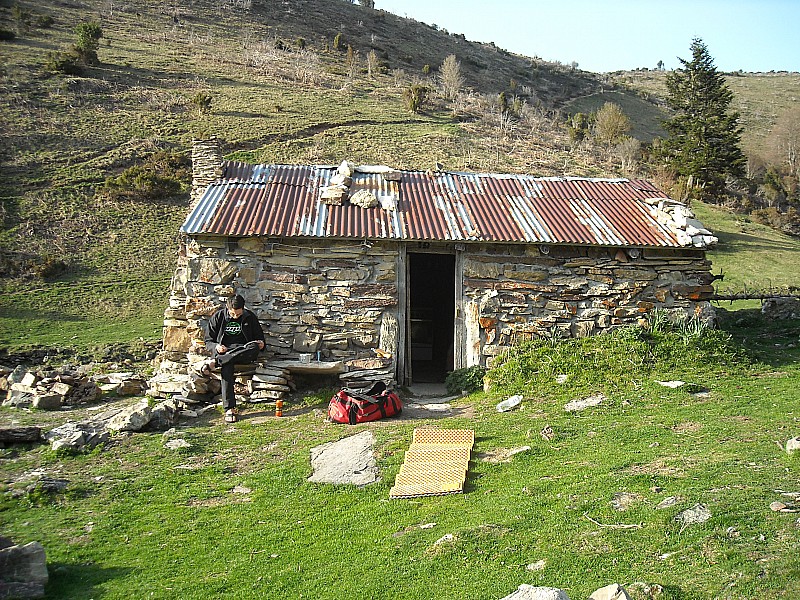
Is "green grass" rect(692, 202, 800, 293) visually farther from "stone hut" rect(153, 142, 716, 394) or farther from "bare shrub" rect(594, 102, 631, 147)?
"stone hut" rect(153, 142, 716, 394)

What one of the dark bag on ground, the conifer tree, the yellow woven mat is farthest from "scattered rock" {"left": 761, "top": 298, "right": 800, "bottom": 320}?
the conifer tree

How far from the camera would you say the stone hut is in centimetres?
1026

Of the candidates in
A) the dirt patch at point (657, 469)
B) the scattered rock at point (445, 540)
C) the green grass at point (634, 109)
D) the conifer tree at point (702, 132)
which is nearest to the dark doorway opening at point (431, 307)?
the dirt patch at point (657, 469)

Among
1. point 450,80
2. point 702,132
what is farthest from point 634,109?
point 702,132

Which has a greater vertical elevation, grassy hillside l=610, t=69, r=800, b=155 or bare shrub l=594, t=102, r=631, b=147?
grassy hillside l=610, t=69, r=800, b=155

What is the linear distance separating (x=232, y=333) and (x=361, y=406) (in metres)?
2.16

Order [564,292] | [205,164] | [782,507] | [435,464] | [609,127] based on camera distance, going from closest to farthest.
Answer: [782,507] < [435,464] < [564,292] < [205,164] < [609,127]

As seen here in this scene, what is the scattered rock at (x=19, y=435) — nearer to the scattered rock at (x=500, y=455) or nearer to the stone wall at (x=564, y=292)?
the scattered rock at (x=500, y=455)

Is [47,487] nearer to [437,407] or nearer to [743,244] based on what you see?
[437,407]

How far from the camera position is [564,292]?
35.0 ft

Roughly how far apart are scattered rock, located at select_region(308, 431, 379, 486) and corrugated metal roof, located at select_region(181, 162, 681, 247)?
11.7ft

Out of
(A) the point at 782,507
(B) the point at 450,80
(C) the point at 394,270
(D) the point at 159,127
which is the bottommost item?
(A) the point at 782,507

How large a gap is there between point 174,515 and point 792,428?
257 inches

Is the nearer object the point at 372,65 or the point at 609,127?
the point at 609,127
